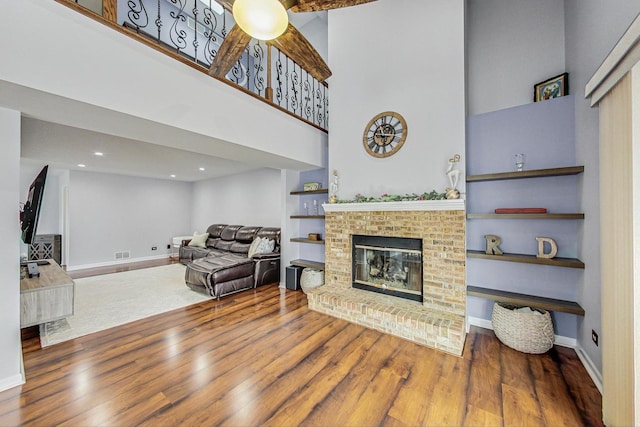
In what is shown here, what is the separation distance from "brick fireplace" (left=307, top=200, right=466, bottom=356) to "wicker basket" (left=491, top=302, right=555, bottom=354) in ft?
1.31

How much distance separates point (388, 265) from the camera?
343 centimetres

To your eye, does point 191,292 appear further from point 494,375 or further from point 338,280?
point 494,375

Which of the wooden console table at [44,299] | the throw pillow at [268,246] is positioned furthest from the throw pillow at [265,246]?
the wooden console table at [44,299]

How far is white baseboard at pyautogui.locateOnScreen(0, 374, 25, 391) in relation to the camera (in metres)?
1.91

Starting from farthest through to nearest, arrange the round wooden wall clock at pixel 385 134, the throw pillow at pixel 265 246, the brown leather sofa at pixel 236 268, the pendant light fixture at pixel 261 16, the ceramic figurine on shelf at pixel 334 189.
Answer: the throw pillow at pixel 265 246 < the brown leather sofa at pixel 236 268 < the ceramic figurine on shelf at pixel 334 189 < the round wooden wall clock at pixel 385 134 < the pendant light fixture at pixel 261 16

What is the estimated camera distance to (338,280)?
3748mm

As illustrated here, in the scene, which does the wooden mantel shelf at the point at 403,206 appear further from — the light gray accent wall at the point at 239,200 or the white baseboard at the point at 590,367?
the light gray accent wall at the point at 239,200

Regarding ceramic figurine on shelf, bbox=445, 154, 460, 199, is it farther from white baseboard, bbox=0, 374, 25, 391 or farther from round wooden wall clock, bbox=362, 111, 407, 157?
white baseboard, bbox=0, 374, 25, 391

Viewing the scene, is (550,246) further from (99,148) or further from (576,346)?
(99,148)

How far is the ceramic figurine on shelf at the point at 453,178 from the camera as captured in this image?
279cm

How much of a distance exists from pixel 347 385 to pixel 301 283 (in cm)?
234

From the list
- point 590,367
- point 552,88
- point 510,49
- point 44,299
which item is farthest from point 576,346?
point 44,299

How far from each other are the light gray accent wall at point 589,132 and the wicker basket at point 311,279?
10.0 ft

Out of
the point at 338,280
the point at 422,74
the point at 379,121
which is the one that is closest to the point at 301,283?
the point at 338,280
